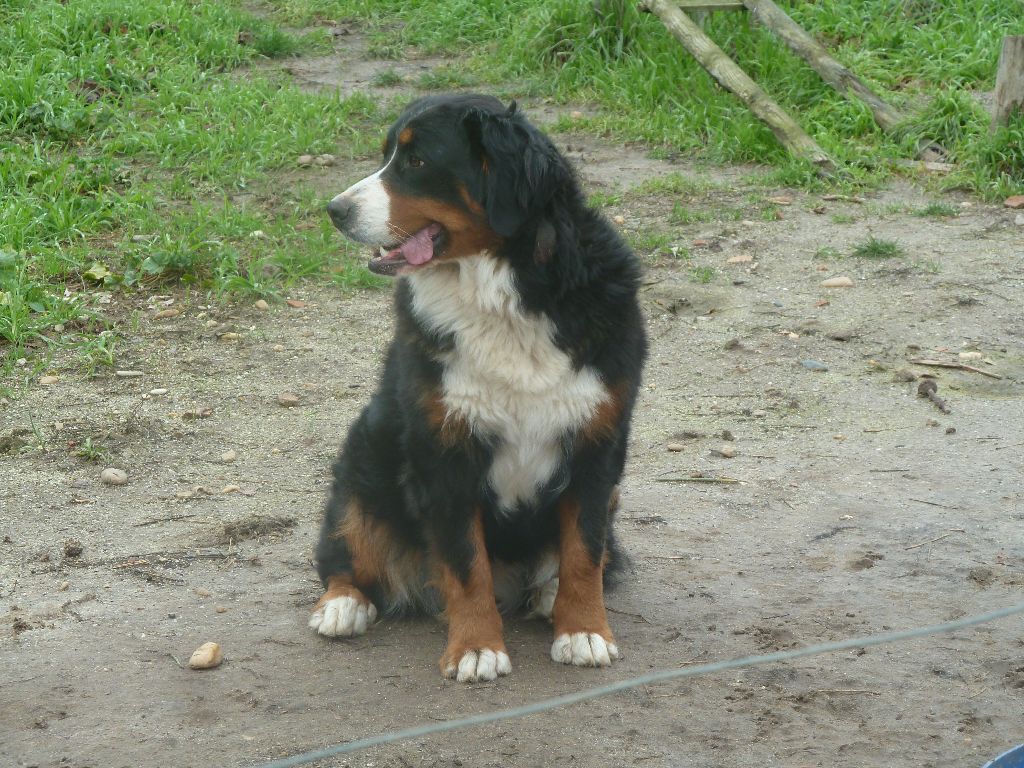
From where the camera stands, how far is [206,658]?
355 cm

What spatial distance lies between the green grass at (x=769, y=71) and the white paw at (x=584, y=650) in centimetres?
520

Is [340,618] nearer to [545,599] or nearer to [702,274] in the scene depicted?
[545,599]

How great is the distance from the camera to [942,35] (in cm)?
960

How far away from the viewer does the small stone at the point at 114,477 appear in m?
4.98

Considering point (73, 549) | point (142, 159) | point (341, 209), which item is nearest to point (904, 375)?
point (341, 209)

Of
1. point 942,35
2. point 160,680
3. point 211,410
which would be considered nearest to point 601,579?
point 160,680

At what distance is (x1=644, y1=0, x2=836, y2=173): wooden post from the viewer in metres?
8.29

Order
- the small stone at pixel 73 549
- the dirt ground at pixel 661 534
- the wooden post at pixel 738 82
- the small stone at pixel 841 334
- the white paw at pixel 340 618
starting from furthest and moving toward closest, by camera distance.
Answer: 1. the wooden post at pixel 738 82
2. the small stone at pixel 841 334
3. the small stone at pixel 73 549
4. the white paw at pixel 340 618
5. the dirt ground at pixel 661 534

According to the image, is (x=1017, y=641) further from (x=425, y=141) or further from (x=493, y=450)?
(x=425, y=141)

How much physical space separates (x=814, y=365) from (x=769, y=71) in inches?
152

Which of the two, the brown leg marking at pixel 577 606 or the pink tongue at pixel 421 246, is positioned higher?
the pink tongue at pixel 421 246

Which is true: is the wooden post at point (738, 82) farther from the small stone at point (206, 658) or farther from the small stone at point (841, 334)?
the small stone at point (206, 658)

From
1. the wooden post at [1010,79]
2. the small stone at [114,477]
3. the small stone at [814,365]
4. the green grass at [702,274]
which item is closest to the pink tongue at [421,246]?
the small stone at [114,477]

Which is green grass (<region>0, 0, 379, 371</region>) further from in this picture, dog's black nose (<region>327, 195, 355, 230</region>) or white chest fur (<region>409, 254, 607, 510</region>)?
white chest fur (<region>409, 254, 607, 510</region>)
